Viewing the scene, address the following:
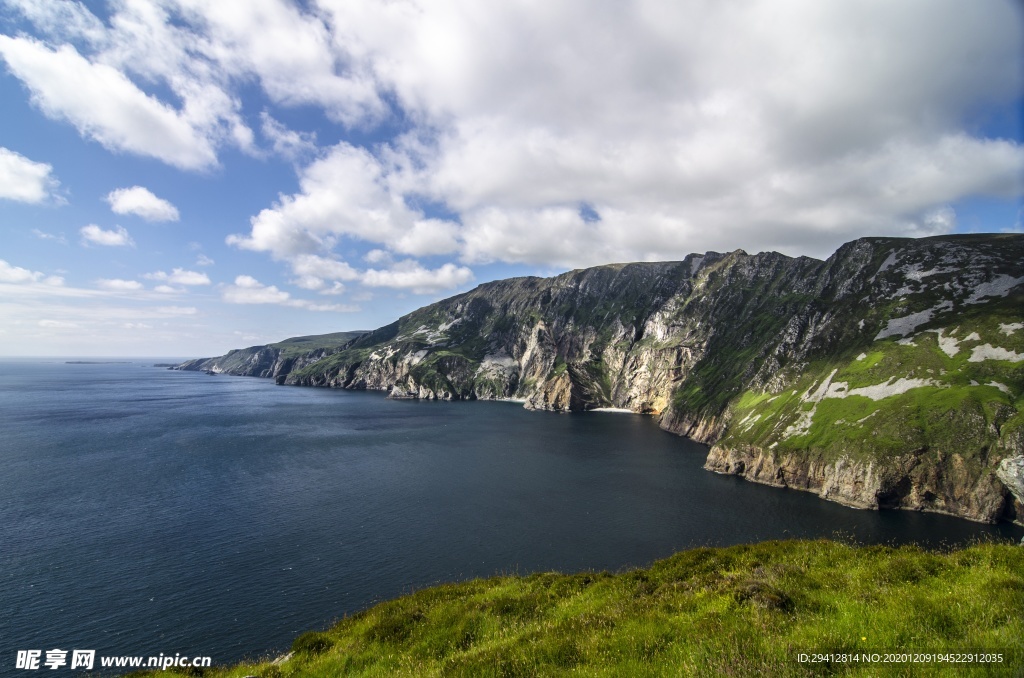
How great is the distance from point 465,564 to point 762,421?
9979cm

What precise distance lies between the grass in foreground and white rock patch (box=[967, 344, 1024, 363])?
116896 mm

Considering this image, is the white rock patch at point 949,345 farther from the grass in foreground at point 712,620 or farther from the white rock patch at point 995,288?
the grass in foreground at point 712,620

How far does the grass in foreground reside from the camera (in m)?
11.5

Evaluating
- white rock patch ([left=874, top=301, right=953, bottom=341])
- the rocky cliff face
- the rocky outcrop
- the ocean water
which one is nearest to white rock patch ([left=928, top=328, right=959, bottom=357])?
the rocky cliff face

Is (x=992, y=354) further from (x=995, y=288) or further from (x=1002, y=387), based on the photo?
(x=995, y=288)

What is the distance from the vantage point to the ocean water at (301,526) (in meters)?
52.9

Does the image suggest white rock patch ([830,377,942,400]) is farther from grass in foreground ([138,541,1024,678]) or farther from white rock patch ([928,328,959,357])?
grass in foreground ([138,541,1024,678])

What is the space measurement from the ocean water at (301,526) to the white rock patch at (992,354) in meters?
41.4

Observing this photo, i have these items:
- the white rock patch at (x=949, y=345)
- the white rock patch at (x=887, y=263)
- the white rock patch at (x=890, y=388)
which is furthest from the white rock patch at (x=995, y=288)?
the white rock patch at (x=890, y=388)

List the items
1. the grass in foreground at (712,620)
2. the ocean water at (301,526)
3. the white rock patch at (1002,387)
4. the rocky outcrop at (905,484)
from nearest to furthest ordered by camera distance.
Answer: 1. the grass in foreground at (712,620)
2. the ocean water at (301,526)
3. the rocky outcrop at (905,484)
4. the white rock patch at (1002,387)

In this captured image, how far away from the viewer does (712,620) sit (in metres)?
14.0

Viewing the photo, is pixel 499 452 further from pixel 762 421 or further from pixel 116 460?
pixel 116 460

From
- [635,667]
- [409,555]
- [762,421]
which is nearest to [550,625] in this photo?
[635,667]

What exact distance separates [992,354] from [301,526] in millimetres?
149258
